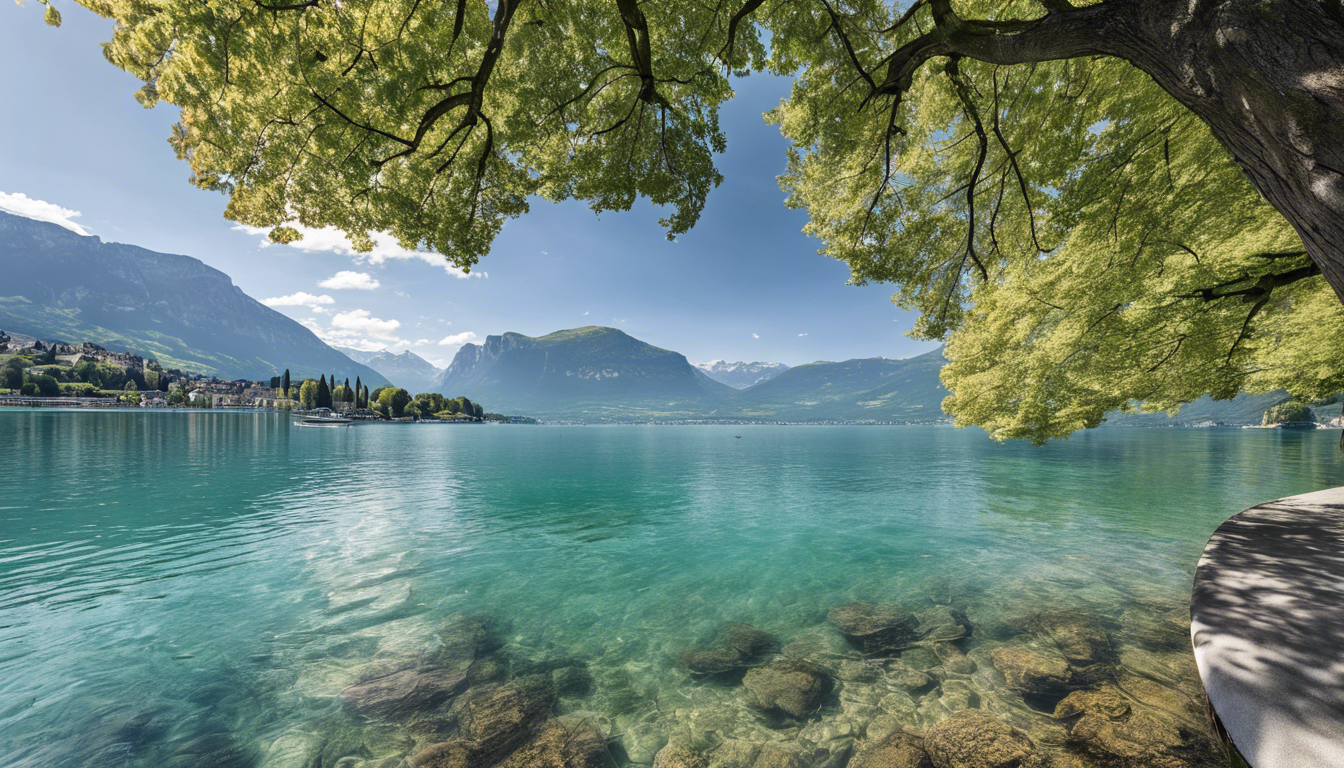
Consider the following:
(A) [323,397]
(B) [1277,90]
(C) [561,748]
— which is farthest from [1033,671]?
(A) [323,397]

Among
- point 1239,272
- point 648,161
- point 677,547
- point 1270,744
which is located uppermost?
point 648,161

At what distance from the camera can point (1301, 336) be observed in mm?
14656

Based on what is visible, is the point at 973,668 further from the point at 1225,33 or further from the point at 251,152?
the point at 251,152

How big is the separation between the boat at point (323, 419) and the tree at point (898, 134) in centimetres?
15030

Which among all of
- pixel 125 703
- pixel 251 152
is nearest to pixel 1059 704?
pixel 125 703

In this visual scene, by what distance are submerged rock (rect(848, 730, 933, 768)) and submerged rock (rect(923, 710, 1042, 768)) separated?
0.41ft

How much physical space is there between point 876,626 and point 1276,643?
577cm

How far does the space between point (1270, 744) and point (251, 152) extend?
50.4 feet

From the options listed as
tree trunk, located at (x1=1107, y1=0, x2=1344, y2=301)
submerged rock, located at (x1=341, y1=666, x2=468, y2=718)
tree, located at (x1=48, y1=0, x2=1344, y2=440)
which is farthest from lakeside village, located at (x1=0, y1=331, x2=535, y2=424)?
tree trunk, located at (x1=1107, y1=0, x2=1344, y2=301)

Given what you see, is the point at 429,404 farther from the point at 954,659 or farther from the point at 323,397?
the point at 954,659

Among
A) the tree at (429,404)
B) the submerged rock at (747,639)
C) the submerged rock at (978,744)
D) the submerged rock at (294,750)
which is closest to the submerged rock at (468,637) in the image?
the submerged rock at (294,750)

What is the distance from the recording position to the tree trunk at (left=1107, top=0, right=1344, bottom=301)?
11.3 feet

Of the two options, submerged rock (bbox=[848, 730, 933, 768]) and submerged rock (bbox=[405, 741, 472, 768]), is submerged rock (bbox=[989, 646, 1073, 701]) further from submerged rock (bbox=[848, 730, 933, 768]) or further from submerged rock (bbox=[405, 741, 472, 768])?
submerged rock (bbox=[405, 741, 472, 768])

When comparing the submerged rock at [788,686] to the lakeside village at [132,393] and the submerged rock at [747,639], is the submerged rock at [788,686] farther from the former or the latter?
the lakeside village at [132,393]
